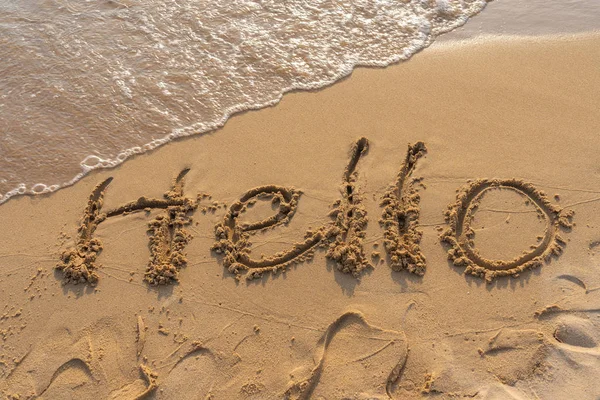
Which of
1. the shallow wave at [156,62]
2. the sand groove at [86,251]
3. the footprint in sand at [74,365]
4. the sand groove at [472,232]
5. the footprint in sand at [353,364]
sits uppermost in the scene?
the shallow wave at [156,62]

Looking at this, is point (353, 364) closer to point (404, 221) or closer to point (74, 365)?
point (404, 221)

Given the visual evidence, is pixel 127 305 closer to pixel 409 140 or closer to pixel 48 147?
pixel 48 147

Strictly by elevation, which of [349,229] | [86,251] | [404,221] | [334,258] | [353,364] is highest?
[404,221]

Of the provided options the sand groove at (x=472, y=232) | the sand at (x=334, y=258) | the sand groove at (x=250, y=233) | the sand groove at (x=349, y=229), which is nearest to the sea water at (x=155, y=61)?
the sand at (x=334, y=258)

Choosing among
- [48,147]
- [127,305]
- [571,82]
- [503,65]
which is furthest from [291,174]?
[571,82]

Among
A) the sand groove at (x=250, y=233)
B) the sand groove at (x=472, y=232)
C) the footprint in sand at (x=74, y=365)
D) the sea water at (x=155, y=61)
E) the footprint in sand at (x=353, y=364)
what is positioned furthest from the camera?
the sea water at (x=155, y=61)

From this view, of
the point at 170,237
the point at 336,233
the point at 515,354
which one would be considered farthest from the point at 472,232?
the point at 170,237

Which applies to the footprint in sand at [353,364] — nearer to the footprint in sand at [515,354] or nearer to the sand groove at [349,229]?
the sand groove at [349,229]

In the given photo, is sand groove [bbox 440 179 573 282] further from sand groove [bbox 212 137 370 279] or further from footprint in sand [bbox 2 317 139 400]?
footprint in sand [bbox 2 317 139 400]
